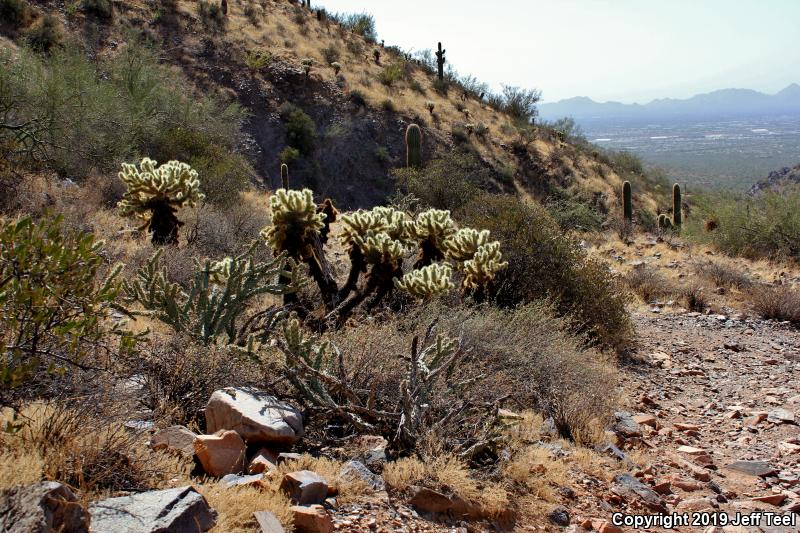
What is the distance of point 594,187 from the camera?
31.3m

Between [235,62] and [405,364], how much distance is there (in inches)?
1063

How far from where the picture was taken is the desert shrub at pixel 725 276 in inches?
519

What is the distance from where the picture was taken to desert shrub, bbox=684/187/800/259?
16766 mm

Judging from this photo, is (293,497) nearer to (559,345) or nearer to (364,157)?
(559,345)

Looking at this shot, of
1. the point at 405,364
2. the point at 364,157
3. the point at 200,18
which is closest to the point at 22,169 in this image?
the point at 405,364

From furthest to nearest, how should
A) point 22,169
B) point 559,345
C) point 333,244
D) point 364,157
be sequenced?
point 364,157, point 333,244, point 22,169, point 559,345

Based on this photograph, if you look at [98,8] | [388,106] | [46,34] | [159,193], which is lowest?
[159,193]

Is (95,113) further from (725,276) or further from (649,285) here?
(725,276)

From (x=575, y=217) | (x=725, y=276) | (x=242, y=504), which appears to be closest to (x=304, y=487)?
(x=242, y=504)

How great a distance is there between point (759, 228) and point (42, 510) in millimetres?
19032

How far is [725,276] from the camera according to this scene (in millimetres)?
13422

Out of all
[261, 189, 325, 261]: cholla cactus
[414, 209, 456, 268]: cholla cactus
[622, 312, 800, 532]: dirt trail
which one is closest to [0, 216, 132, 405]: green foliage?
[261, 189, 325, 261]: cholla cactus

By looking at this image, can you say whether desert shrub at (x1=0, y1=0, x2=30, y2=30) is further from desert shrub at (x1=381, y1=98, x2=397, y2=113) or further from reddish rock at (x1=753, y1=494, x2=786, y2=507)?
reddish rock at (x1=753, y1=494, x2=786, y2=507)

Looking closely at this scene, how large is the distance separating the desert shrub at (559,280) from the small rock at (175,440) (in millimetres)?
5218
